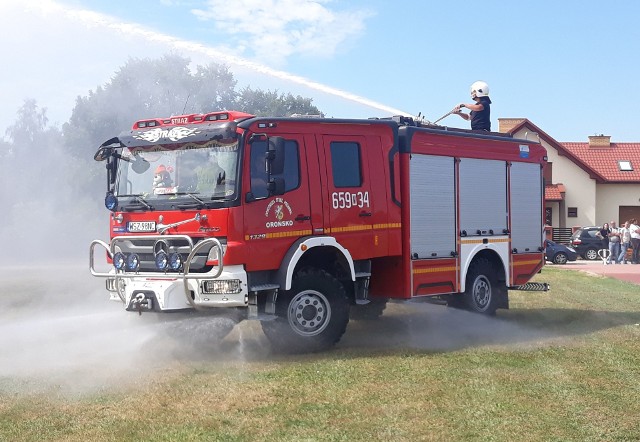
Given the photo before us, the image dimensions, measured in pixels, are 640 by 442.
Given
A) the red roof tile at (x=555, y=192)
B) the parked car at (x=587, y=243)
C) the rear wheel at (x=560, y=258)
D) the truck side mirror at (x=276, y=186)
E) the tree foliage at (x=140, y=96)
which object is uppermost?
the tree foliage at (x=140, y=96)

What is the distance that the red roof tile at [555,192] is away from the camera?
45.2 m

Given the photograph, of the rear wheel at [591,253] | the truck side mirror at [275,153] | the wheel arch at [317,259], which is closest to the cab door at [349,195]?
the wheel arch at [317,259]

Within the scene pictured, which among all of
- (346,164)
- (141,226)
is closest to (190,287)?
(141,226)

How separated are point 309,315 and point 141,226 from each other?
219cm

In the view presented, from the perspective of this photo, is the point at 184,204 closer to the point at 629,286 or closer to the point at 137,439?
the point at 137,439

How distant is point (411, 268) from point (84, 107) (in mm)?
31868

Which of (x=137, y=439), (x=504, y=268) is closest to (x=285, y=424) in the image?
(x=137, y=439)

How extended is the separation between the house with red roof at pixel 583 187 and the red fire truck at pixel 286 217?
35.7m

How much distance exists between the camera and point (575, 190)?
4631 centimetres

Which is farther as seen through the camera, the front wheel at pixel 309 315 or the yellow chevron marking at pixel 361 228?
the yellow chevron marking at pixel 361 228

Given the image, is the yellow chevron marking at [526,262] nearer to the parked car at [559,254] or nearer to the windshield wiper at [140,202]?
the windshield wiper at [140,202]

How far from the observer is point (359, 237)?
32.7 feet

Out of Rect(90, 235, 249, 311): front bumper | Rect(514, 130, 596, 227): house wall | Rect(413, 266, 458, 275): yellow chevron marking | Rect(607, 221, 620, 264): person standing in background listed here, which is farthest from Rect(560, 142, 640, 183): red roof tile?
Rect(90, 235, 249, 311): front bumper

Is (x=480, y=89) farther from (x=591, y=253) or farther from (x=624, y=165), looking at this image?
(x=624, y=165)
